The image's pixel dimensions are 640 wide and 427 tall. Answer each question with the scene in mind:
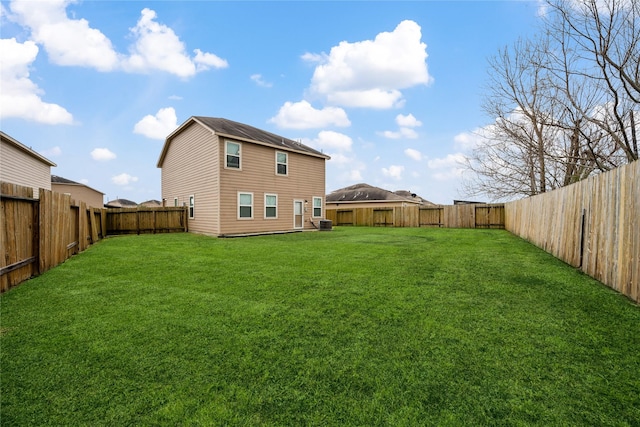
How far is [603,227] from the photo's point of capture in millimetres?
4844

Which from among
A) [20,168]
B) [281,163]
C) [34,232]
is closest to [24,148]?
[20,168]

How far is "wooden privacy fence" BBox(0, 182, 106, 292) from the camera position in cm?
462

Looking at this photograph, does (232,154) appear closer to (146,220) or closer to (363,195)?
(146,220)

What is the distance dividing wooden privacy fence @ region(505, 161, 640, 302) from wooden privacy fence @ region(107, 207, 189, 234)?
16.2 meters

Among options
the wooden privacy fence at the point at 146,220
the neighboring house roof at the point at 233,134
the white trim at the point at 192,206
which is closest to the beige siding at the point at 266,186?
the neighboring house roof at the point at 233,134

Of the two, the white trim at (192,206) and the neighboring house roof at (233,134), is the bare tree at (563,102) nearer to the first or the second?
the neighboring house roof at (233,134)

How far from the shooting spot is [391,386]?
2225 mm

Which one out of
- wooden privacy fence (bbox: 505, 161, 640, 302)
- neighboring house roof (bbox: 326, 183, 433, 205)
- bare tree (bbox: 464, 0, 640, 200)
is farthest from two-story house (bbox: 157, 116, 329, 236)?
neighboring house roof (bbox: 326, 183, 433, 205)

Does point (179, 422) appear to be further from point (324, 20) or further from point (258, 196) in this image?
point (324, 20)

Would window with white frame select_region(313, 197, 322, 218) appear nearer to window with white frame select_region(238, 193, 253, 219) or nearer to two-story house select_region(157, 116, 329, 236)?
two-story house select_region(157, 116, 329, 236)

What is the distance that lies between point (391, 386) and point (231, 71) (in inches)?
689

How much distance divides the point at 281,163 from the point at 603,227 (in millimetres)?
13723

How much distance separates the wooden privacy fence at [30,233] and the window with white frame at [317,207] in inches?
485

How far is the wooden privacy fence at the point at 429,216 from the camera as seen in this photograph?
1980 cm
